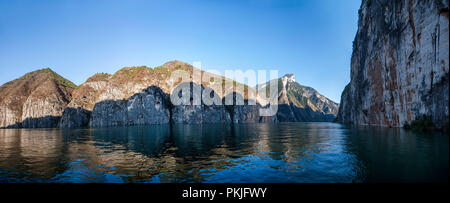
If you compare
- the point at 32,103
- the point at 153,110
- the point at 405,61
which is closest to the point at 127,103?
the point at 153,110

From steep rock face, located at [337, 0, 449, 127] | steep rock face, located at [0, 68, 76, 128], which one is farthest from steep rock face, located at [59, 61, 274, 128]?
steep rock face, located at [337, 0, 449, 127]

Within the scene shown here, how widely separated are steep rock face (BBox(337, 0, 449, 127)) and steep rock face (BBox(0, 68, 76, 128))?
7183 inches

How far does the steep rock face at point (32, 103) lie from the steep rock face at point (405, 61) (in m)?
182

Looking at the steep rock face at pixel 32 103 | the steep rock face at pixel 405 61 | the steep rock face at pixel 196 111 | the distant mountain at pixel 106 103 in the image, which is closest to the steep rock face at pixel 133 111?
the distant mountain at pixel 106 103

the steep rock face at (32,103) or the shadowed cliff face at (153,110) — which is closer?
the shadowed cliff face at (153,110)

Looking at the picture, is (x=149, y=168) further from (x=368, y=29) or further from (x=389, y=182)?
(x=368, y=29)

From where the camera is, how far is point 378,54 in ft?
189

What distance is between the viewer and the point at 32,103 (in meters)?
150

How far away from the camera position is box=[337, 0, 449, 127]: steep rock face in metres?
28.3

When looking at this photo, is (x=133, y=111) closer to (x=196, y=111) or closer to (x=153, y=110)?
(x=153, y=110)

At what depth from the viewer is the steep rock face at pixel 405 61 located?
28.3 m

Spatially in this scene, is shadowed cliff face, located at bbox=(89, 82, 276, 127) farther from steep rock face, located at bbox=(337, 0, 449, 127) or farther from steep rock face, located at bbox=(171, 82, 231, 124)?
steep rock face, located at bbox=(337, 0, 449, 127)

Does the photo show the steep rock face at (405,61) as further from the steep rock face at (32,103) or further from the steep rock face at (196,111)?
the steep rock face at (32,103)

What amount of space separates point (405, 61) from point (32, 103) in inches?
7846
